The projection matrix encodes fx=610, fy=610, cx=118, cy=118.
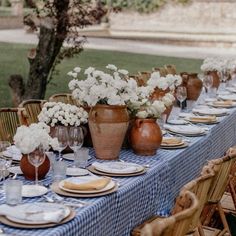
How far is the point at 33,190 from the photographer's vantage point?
2.53m

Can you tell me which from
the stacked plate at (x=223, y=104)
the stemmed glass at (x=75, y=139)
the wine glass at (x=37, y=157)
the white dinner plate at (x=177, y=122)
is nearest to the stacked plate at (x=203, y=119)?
the white dinner plate at (x=177, y=122)

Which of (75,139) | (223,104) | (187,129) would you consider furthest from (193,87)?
(75,139)

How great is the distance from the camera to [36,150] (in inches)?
105

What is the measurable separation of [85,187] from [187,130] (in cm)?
156

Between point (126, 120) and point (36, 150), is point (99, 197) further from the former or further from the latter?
point (126, 120)

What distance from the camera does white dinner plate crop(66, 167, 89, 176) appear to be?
282 cm

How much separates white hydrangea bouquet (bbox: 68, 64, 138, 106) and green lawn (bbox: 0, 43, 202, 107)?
7.50m

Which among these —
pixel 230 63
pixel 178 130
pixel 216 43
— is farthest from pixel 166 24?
pixel 178 130

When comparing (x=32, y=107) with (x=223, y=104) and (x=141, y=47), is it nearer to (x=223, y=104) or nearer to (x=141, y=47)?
(x=223, y=104)

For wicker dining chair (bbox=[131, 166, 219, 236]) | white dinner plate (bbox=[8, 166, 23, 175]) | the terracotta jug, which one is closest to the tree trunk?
the terracotta jug

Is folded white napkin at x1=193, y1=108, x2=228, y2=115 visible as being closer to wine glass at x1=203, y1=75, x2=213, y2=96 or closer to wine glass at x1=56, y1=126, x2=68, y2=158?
wine glass at x1=203, y1=75, x2=213, y2=96

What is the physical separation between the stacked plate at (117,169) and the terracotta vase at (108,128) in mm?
122

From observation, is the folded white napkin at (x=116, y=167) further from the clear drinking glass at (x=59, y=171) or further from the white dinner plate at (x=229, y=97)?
the white dinner plate at (x=229, y=97)

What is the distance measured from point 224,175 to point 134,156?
51 centimetres
